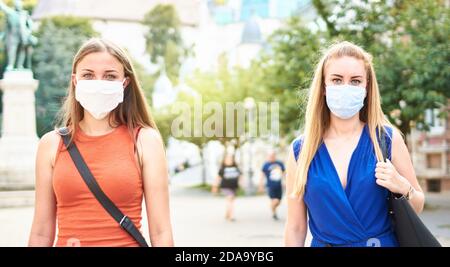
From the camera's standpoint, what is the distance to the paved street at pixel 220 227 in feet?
37.9

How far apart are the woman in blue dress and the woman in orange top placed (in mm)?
544

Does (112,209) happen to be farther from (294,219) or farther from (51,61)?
(51,61)

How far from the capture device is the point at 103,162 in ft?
9.14

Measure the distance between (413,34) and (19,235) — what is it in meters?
10.3

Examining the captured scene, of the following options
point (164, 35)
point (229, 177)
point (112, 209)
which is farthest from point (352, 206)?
point (164, 35)

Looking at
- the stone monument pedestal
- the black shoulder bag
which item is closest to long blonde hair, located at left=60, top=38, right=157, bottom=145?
the black shoulder bag

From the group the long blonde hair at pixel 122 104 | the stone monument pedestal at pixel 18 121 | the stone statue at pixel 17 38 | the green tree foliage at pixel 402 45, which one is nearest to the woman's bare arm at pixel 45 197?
the long blonde hair at pixel 122 104

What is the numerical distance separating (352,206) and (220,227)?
1224 cm

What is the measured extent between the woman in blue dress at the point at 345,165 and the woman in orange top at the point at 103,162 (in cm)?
54

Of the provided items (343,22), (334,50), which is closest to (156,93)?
(343,22)

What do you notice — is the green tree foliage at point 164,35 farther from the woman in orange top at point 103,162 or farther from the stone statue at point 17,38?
the woman in orange top at point 103,162

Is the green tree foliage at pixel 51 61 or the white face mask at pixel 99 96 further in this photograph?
the green tree foliage at pixel 51 61
